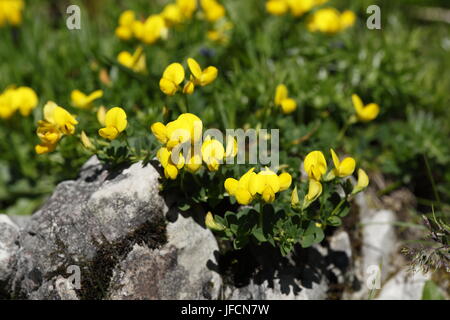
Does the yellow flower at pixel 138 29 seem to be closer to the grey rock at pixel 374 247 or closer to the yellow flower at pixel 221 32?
the yellow flower at pixel 221 32

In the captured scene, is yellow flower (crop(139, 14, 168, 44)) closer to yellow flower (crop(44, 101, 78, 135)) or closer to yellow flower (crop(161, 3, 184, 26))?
yellow flower (crop(161, 3, 184, 26))

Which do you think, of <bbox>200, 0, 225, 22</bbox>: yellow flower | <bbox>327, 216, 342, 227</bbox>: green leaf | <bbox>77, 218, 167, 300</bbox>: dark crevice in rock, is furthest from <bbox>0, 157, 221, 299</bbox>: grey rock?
<bbox>200, 0, 225, 22</bbox>: yellow flower

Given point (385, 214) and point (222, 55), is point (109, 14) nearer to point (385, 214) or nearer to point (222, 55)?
point (222, 55)

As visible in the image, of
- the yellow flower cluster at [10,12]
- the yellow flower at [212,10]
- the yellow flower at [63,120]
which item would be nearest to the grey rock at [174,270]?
the yellow flower at [63,120]

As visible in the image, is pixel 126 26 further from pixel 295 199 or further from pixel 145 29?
pixel 295 199

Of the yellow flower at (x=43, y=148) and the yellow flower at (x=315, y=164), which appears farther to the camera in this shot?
the yellow flower at (x=43, y=148)
